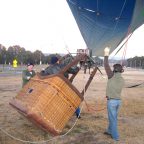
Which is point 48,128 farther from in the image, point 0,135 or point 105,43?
point 105,43

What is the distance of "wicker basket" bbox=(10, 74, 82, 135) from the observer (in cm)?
519

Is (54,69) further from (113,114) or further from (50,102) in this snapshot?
(113,114)

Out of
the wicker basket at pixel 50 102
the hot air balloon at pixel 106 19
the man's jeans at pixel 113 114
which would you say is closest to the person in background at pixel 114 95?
the man's jeans at pixel 113 114

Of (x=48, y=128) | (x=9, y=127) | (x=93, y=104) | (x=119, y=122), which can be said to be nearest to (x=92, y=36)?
(x=93, y=104)

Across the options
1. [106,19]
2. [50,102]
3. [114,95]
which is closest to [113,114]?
[114,95]

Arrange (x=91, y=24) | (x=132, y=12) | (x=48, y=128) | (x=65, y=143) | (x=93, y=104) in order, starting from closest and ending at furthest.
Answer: (x=48, y=128)
(x=65, y=143)
(x=132, y=12)
(x=91, y=24)
(x=93, y=104)

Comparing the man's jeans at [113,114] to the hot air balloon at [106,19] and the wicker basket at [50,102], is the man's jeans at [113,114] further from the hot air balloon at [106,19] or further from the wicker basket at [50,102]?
the hot air balloon at [106,19]

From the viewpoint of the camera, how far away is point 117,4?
25.8 feet

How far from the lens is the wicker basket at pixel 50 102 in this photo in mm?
5188

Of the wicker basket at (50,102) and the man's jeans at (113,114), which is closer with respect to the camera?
the wicker basket at (50,102)

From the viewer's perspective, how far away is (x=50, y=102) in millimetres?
5262

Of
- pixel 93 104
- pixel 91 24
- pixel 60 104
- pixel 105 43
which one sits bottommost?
pixel 93 104

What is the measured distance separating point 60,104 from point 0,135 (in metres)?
1.67

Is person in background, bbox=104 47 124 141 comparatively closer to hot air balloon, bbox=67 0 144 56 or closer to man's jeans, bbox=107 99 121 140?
man's jeans, bbox=107 99 121 140
